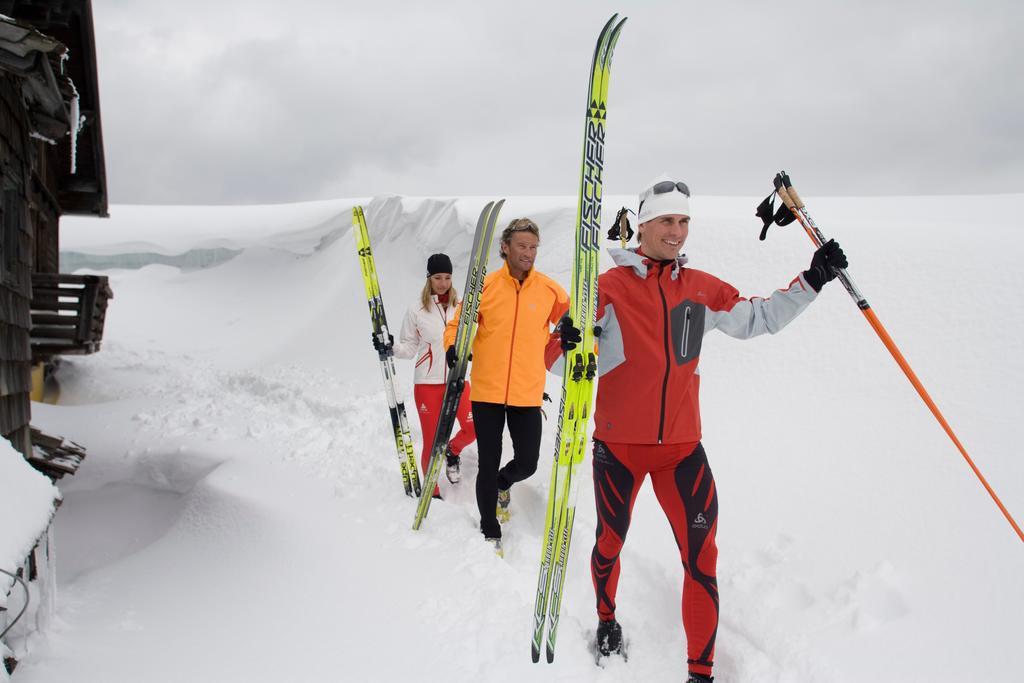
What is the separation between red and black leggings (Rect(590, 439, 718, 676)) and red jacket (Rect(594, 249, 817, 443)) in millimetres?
82

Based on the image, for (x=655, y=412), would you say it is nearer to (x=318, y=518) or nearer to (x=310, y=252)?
(x=318, y=518)

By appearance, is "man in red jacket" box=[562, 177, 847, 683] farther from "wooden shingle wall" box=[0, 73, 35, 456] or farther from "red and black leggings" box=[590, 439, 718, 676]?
"wooden shingle wall" box=[0, 73, 35, 456]

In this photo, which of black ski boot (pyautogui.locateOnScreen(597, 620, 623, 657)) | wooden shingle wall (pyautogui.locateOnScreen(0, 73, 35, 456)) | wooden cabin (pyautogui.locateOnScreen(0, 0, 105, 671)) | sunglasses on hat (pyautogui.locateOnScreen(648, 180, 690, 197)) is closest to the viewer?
sunglasses on hat (pyautogui.locateOnScreen(648, 180, 690, 197))

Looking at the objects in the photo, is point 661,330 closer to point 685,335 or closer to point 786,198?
point 685,335

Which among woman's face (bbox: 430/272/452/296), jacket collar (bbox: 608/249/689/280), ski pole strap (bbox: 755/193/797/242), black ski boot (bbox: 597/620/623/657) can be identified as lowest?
black ski boot (bbox: 597/620/623/657)

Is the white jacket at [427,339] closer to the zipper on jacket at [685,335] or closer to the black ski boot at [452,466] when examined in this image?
the black ski boot at [452,466]

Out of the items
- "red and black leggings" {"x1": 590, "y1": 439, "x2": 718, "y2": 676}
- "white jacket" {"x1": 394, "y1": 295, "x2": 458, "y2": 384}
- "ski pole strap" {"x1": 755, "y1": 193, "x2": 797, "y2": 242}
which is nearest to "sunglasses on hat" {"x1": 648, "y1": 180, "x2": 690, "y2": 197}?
"ski pole strap" {"x1": 755, "y1": 193, "x2": 797, "y2": 242}

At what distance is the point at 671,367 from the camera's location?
2.48 metres

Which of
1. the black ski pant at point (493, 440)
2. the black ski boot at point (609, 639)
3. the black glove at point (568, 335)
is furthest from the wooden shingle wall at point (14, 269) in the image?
the black ski boot at point (609, 639)

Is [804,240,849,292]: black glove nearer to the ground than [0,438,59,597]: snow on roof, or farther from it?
farther from it

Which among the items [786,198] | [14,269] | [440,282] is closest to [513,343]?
[440,282]

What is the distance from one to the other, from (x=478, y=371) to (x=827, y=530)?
2.12 meters

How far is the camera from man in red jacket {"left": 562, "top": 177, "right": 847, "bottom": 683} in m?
2.47

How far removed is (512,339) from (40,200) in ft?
29.4
